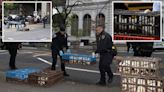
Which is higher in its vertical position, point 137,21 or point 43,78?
point 137,21

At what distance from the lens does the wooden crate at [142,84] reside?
8.35 metres

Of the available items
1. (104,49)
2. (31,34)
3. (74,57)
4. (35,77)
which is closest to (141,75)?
(104,49)

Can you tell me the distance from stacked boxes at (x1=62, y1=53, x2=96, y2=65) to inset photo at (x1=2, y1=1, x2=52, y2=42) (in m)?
3.93

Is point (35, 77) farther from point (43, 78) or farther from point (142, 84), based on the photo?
point (142, 84)

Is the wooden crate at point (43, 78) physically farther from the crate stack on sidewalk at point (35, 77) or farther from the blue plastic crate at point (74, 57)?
the blue plastic crate at point (74, 57)

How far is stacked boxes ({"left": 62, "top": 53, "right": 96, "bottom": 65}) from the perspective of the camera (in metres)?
13.1

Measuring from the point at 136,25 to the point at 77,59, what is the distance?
5.33 m

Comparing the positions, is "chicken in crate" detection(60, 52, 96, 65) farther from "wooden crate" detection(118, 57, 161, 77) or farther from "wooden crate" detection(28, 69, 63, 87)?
"wooden crate" detection(118, 57, 161, 77)

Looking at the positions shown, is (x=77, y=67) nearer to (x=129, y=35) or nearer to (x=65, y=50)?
(x=65, y=50)

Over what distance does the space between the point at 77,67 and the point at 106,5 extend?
3034 cm

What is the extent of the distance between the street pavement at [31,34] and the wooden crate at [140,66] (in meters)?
1.92

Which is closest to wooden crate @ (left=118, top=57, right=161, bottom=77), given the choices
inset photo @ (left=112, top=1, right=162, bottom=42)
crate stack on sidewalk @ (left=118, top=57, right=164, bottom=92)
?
crate stack on sidewalk @ (left=118, top=57, right=164, bottom=92)

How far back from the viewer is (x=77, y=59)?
13.5 metres

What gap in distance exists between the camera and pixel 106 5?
44.5m
